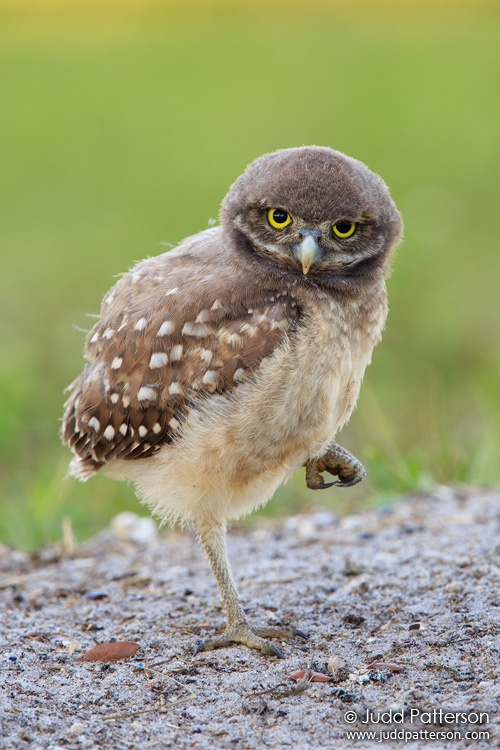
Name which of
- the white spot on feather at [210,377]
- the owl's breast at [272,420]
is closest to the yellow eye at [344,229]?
the owl's breast at [272,420]

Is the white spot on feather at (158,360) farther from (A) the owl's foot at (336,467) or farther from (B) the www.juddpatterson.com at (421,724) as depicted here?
(B) the www.juddpatterson.com at (421,724)

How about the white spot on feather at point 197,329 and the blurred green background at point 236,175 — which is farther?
the blurred green background at point 236,175

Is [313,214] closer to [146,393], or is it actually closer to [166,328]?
[166,328]

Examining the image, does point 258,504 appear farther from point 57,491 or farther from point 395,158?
point 395,158

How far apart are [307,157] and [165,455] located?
4.18 ft

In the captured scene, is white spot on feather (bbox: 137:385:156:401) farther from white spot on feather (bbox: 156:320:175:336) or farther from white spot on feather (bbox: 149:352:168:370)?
white spot on feather (bbox: 156:320:175:336)

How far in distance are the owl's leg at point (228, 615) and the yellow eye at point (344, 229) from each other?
124 cm

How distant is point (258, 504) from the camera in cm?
430

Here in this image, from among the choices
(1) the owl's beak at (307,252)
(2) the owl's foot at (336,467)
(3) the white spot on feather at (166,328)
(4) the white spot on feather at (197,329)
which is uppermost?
(1) the owl's beak at (307,252)

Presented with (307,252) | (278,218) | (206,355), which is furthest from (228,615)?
(278,218)

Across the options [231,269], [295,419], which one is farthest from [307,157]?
[295,419]

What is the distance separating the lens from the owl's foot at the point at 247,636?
403 centimetres

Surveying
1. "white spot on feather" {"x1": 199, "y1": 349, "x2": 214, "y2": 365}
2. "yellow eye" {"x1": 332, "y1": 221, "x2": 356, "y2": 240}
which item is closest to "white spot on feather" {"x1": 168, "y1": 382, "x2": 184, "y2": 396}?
"white spot on feather" {"x1": 199, "y1": 349, "x2": 214, "y2": 365}

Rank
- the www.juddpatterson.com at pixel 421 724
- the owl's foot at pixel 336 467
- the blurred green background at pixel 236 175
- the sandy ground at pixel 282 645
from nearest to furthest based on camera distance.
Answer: the www.juddpatterson.com at pixel 421 724, the sandy ground at pixel 282 645, the owl's foot at pixel 336 467, the blurred green background at pixel 236 175
